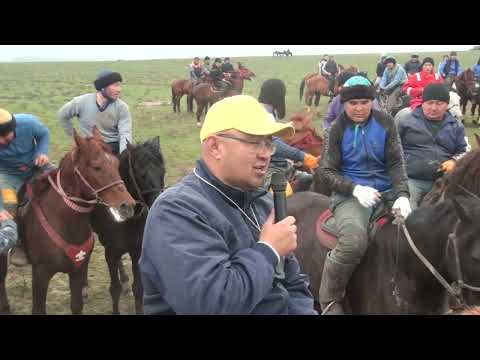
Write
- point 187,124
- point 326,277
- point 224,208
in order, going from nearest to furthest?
point 224,208 < point 326,277 < point 187,124

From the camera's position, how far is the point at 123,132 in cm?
611

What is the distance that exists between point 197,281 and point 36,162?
4.18 m

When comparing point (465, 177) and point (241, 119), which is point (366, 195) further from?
point (241, 119)

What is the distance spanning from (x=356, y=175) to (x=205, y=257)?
2.84 meters

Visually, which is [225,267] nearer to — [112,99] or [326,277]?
[326,277]

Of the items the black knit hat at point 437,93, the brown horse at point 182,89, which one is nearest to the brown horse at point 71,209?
the black knit hat at point 437,93

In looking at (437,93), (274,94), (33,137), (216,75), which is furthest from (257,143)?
(216,75)

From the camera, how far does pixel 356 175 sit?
4.27 meters

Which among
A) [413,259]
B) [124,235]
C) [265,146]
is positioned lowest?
[124,235]

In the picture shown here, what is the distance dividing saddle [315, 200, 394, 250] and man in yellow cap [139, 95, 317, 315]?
2.12 metres

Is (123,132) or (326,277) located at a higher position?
(123,132)

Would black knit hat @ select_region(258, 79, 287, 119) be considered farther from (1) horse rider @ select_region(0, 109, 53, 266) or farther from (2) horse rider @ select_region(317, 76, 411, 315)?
(1) horse rider @ select_region(0, 109, 53, 266)
